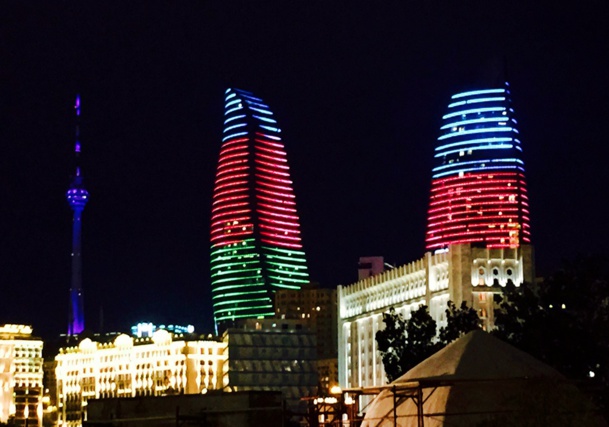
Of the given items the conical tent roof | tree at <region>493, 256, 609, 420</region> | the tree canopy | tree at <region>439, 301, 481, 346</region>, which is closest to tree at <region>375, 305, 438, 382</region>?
the tree canopy

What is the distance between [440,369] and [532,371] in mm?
4258

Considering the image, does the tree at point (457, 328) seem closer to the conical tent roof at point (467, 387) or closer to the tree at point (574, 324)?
the tree at point (574, 324)

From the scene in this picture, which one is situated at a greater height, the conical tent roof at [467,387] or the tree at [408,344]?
the tree at [408,344]

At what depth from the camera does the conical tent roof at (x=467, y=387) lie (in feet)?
182

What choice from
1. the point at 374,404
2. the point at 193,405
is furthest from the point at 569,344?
the point at 193,405

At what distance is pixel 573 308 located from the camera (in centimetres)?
8669

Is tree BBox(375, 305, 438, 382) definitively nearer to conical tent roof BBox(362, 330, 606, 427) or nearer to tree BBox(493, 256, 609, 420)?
tree BBox(493, 256, 609, 420)

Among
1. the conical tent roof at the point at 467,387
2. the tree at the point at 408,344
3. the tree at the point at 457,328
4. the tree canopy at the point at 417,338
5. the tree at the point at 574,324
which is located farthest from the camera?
the tree at the point at 408,344

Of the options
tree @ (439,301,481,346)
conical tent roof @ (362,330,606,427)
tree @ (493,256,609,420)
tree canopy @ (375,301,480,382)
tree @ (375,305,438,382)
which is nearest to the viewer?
conical tent roof @ (362,330,606,427)

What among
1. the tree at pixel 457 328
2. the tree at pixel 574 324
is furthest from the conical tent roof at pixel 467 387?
the tree at pixel 457 328

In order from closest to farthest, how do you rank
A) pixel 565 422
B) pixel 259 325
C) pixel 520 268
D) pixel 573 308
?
pixel 565 422 → pixel 573 308 → pixel 259 325 → pixel 520 268

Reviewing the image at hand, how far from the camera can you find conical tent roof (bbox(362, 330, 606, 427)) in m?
55.5

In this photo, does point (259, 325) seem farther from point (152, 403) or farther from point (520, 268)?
point (152, 403)

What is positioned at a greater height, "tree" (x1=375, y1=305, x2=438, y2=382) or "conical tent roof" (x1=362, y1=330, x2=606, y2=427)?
"tree" (x1=375, y1=305, x2=438, y2=382)
